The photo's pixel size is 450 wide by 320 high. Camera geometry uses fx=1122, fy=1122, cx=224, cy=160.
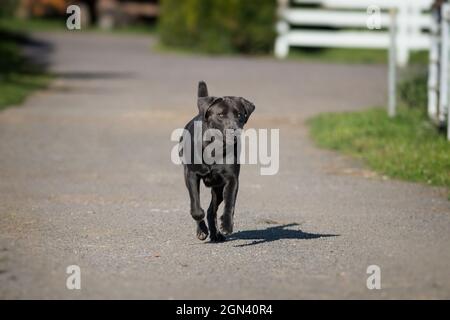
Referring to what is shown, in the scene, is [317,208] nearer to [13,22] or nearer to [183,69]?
[183,69]

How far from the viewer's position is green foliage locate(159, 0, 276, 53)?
32344mm

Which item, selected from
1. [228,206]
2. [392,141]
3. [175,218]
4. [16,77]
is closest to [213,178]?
[228,206]

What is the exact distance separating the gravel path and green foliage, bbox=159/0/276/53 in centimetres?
1260

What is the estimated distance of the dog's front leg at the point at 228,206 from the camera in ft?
26.9

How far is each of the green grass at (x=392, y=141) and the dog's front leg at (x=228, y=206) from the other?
3.72 m

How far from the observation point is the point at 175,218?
378 inches

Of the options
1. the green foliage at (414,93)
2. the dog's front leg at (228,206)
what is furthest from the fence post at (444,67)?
the dog's front leg at (228,206)

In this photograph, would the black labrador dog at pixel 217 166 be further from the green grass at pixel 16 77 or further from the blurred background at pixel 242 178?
the green grass at pixel 16 77

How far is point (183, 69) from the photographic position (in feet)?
90.8

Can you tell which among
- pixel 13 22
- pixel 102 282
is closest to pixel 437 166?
pixel 102 282

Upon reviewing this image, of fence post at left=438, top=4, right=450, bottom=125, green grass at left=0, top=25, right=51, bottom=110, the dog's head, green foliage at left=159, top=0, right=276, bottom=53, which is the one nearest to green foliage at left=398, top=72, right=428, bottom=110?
fence post at left=438, top=4, right=450, bottom=125

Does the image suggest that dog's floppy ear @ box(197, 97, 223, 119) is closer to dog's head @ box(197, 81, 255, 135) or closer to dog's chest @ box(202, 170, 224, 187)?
dog's head @ box(197, 81, 255, 135)

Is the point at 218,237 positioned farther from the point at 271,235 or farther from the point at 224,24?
the point at 224,24
